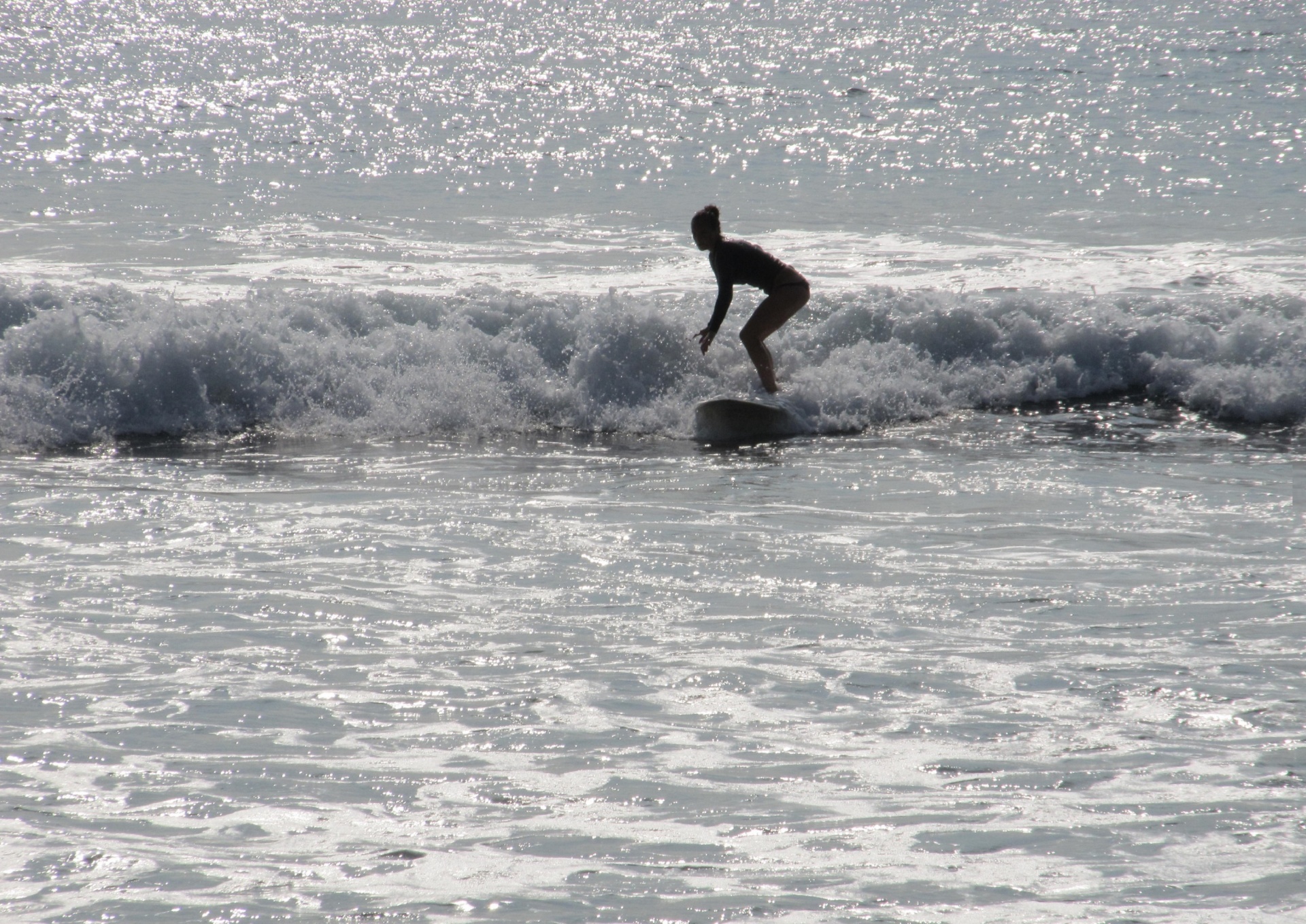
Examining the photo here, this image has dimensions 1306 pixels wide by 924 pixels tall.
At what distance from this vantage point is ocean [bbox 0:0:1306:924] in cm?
340

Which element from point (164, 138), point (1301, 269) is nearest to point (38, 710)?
point (1301, 269)

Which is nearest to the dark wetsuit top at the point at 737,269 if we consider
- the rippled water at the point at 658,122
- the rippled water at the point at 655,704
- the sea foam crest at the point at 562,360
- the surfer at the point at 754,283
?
the surfer at the point at 754,283

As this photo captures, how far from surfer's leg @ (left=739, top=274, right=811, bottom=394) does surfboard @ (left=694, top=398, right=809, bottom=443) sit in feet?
1.98

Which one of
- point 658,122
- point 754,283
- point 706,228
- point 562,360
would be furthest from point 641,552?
point 658,122

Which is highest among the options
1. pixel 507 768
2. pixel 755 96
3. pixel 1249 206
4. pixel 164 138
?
pixel 755 96

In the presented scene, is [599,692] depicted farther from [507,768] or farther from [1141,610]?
[1141,610]

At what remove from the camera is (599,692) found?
14.8 ft

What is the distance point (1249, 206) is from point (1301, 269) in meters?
4.82

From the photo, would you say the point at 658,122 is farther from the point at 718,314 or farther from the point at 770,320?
the point at 718,314

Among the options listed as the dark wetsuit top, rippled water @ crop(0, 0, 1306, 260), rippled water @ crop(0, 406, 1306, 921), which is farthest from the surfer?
rippled water @ crop(0, 0, 1306, 260)

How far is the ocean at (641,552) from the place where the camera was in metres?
3.40

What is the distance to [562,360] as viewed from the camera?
452 inches

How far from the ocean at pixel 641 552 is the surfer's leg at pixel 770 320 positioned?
0.98 ft

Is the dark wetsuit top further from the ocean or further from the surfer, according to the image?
the ocean
